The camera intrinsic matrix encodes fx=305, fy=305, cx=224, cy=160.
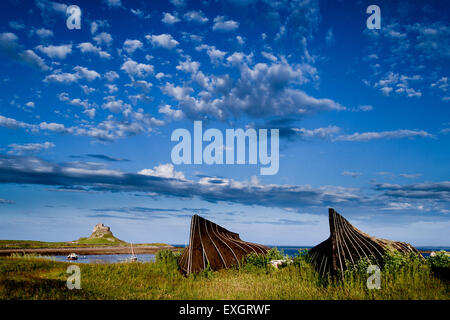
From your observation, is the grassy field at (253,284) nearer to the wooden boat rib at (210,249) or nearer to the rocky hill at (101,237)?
the wooden boat rib at (210,249)

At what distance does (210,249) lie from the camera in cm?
2228

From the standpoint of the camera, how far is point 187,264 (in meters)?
21.5

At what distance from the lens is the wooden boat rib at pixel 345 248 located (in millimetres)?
15666

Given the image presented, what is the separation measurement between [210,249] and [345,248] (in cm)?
985

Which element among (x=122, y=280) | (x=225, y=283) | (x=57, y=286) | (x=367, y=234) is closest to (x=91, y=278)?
(x=122, y=280)

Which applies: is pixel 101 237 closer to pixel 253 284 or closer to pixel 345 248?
pixel 253 284

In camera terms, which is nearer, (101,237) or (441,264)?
(441,264)

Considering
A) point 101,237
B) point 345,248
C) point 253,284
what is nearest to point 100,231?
point 101,237

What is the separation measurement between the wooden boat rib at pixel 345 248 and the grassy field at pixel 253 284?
56 cm

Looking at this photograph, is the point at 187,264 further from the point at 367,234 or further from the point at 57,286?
the point at 367,234

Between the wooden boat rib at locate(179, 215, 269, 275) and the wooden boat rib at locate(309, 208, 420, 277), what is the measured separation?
6624 mm

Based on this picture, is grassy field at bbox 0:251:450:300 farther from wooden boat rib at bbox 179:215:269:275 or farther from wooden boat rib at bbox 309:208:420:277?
wooden boat rib at bbox 179:215:269:275

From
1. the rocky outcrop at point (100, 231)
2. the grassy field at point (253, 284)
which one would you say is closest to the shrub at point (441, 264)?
the grassy field at point (253, 284)
